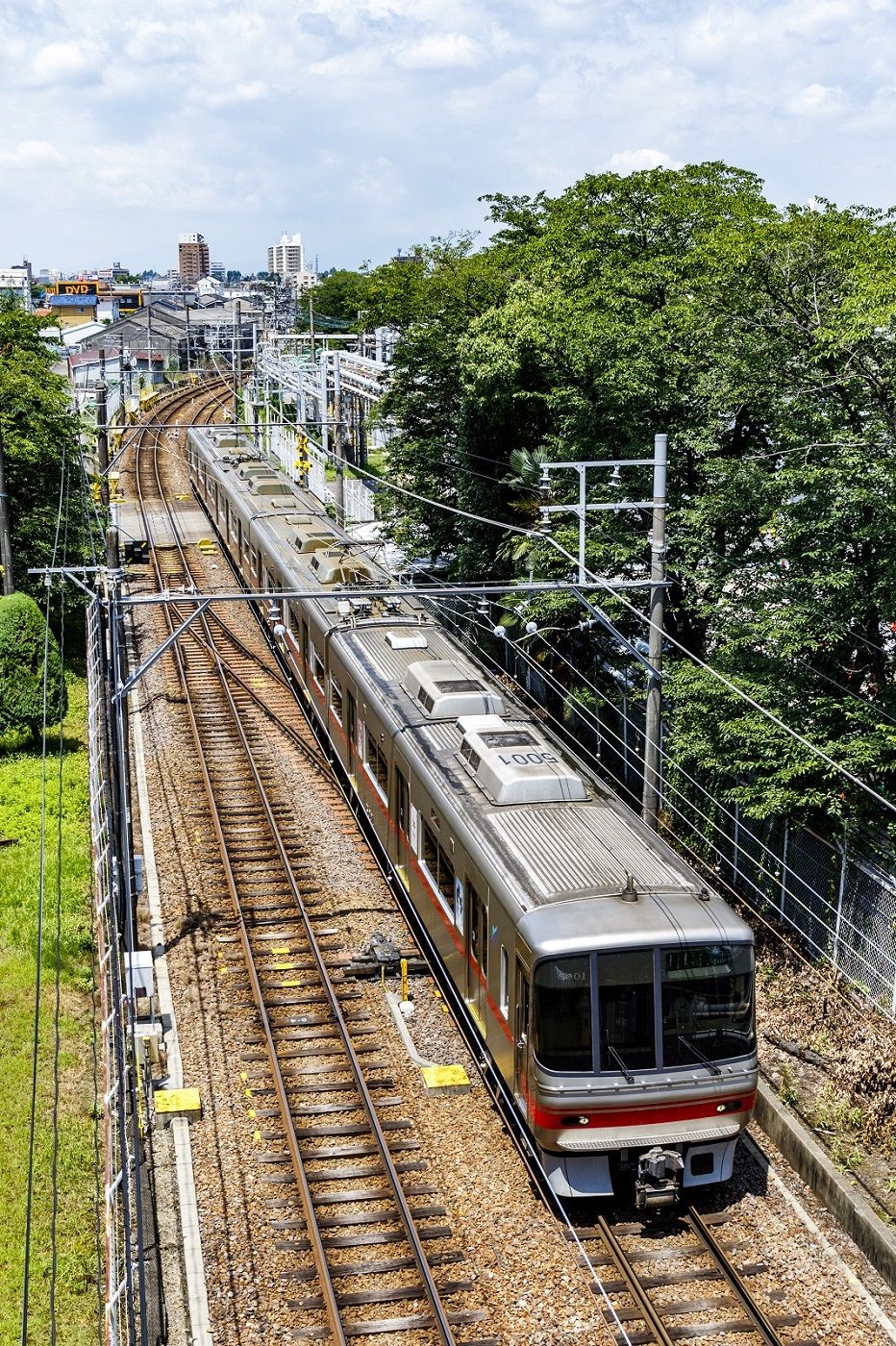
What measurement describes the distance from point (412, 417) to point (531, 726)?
640 inches

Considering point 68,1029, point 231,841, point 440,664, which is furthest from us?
point 231,841

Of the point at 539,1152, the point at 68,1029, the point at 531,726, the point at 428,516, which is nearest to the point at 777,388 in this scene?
the point at 531,726

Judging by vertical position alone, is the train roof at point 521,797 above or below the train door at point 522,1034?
above

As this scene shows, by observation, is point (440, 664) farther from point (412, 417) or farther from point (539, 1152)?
point (412, 417)

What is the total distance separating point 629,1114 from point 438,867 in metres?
4.06

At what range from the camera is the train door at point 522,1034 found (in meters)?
11.0

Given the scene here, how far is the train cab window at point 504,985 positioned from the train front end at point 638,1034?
2.33ft

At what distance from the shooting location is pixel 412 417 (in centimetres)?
3006

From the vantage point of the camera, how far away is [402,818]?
15.9 m

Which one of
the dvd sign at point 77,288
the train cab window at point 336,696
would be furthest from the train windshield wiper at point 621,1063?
the dvd sign at point 77,288

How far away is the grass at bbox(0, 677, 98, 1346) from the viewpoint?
10.8m

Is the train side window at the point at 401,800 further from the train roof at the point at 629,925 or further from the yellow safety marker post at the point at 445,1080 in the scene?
the train roof at the point at 629,925

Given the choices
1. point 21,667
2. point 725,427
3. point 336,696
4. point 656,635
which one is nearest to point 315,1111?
point 656,635

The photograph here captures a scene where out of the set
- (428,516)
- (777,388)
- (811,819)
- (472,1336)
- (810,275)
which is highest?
(810,275)
